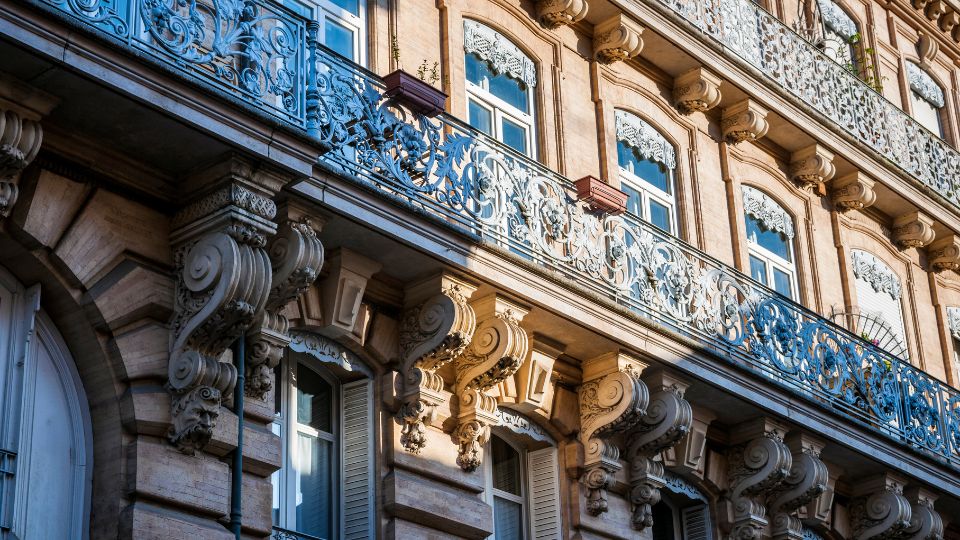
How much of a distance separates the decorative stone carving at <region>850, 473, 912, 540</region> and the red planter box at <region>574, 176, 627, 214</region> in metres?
4.84

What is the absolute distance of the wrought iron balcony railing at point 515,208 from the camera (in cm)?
1167

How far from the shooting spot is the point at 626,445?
599 inches

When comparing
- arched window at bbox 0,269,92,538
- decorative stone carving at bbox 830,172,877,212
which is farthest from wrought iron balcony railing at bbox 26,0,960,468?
decorative stone carving at bbox 830,172,877,212

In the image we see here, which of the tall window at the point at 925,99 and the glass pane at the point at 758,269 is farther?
the tall window at the point at 925,99

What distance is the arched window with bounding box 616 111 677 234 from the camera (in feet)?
57.9

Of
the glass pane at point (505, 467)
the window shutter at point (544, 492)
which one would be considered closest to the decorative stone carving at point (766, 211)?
the window shutter at point (544, 492)

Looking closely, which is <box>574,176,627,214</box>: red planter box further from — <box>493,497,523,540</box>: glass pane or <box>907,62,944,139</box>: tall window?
<box>907,62,944,139</box>: tall window

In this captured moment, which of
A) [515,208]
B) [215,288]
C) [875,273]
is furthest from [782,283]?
[215,288]

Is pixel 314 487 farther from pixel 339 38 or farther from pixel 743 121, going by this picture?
pixel 743 121

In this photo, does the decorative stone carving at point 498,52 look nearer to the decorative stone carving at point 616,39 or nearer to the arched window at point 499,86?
the arched window at point 499,86

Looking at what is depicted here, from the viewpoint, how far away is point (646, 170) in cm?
1797

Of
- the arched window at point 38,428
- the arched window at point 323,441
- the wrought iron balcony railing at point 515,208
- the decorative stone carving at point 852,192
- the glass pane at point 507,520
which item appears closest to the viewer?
the arched window at point 38,428

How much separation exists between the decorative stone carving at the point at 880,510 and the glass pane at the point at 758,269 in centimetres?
257

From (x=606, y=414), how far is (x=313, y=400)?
2.85 metres
